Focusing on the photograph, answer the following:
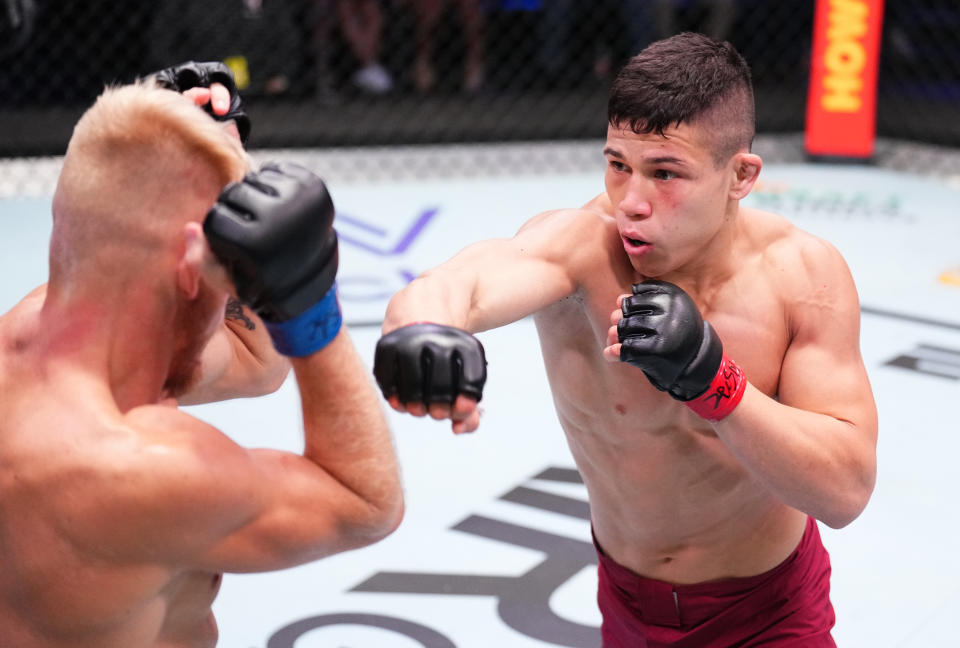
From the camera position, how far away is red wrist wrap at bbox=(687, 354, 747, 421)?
144 cm

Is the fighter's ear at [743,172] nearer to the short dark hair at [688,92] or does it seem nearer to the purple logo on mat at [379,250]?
the short dark hair at [688,92]

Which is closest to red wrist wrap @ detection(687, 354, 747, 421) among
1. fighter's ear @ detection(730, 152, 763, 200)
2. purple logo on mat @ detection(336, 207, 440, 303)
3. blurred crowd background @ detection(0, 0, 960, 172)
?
fighter's ear @ detection(730, 152, 763, 200)

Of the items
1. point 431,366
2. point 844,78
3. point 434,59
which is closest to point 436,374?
point 431,366

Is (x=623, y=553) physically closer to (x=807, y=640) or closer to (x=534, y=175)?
(x=807, y=640)

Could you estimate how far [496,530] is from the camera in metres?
2.61

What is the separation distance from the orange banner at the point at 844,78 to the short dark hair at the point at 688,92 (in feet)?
16.0

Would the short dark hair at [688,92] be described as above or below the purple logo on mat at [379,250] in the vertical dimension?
above

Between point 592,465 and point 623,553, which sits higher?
point 592,465

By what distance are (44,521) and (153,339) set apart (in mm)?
197

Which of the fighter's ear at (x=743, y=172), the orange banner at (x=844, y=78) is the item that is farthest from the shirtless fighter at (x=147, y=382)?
the orange banner at (x=844, y=78)

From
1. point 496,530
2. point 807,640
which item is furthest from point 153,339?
point 496,530

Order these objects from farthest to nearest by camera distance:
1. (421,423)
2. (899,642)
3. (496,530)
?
1. (421,423)
2. (496,530)
3. (899,642)

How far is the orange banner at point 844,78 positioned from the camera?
20.1ft

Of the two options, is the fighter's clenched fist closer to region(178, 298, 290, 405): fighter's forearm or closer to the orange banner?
region(178, 298, 290, 405): fighter's forearm
